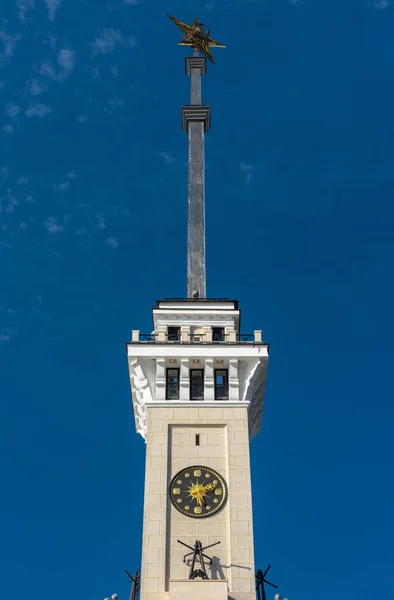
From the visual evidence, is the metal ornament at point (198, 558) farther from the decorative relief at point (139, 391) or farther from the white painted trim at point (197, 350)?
the white painted trim at point (197, 350)

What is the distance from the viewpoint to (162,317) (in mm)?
53781

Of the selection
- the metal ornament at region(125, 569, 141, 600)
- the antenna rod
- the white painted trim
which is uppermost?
the antenna rod

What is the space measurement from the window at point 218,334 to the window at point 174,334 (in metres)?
2.23

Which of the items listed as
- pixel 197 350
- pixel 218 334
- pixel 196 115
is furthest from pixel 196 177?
pixel 197 350

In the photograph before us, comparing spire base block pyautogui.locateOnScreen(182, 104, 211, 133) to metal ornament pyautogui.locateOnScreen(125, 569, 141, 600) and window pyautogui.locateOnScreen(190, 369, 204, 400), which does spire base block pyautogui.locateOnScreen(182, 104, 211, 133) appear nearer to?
window pyautogui.locateOnScreen(190, 369, 204, 400)

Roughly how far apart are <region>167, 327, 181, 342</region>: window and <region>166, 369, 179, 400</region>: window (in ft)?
8.68

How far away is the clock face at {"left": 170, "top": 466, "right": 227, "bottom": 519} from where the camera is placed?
4447cm

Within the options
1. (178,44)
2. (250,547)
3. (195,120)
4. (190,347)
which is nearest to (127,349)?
(190,347)

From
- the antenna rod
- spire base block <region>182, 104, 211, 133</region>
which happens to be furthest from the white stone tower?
spire base block <region>182, 104, 211, 133</region>

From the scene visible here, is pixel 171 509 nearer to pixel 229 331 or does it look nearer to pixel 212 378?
pixel 212 378

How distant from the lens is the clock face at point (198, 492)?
44.5m

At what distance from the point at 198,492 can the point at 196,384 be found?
7631 mm

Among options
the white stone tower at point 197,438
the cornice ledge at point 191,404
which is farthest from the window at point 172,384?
the cornice ledge at point 191,404

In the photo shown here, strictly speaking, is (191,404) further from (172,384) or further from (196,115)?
(196,115)
